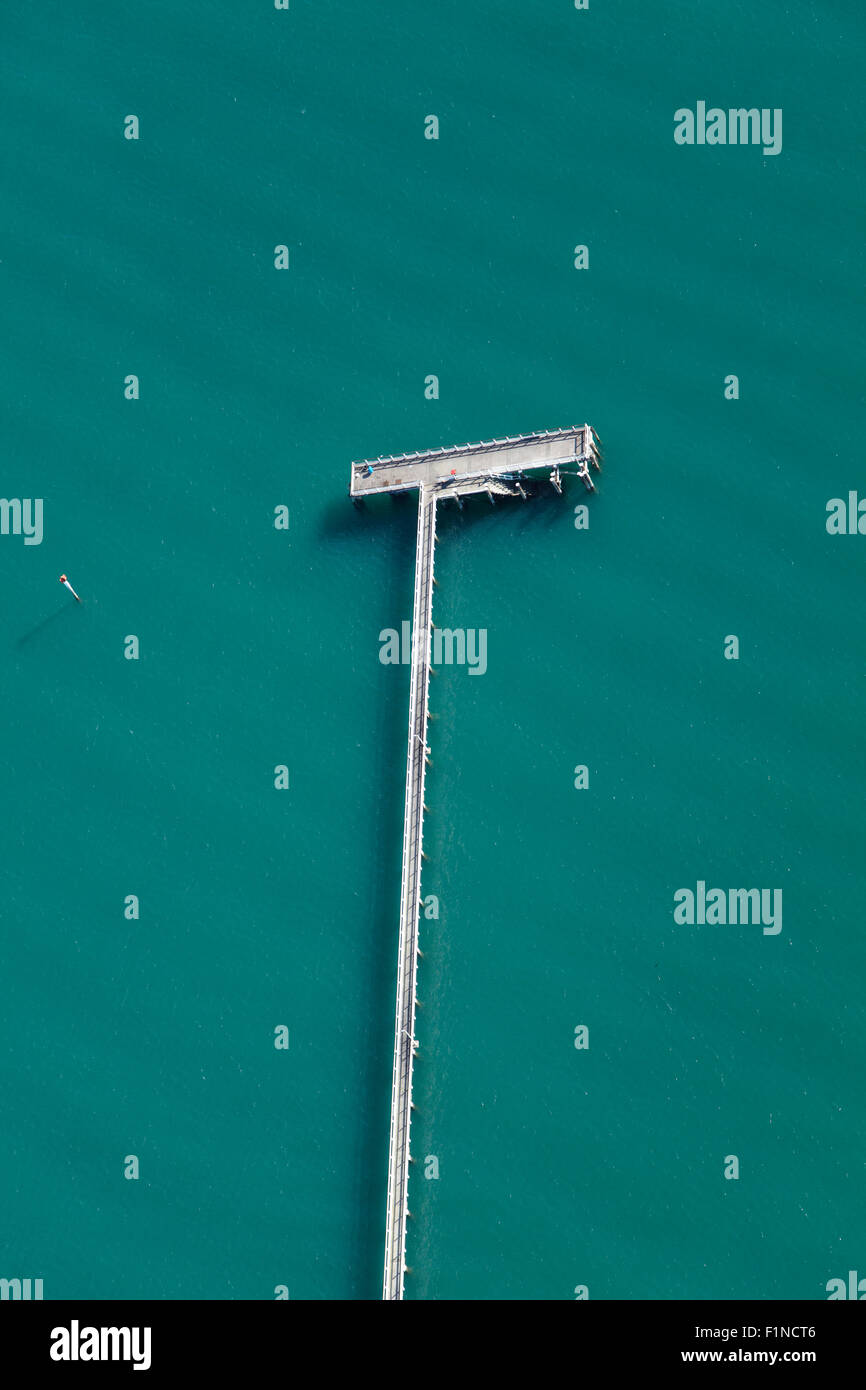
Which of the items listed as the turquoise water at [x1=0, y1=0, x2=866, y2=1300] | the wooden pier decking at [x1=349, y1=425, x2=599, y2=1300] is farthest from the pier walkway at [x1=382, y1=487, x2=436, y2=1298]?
the turquoise water at [x1=0, y1=0, x2=866, y2=1300]

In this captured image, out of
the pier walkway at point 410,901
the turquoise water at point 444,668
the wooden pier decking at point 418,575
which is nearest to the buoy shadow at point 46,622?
the turquoise water at point 444,668

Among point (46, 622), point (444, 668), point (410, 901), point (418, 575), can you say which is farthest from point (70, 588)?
point (410, 901)

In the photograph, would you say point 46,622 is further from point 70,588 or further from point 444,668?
point 444,668

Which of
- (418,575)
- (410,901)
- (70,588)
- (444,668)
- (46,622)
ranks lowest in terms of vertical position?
(410,901)

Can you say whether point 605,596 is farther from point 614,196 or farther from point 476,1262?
point 476,1262

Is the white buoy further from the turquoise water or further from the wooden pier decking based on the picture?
the wooden pier decking
